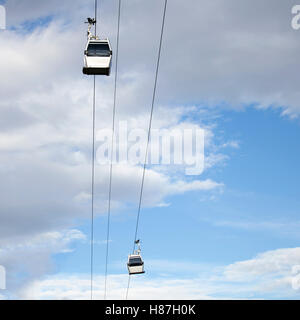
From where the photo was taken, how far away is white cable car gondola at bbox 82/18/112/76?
71.6ft

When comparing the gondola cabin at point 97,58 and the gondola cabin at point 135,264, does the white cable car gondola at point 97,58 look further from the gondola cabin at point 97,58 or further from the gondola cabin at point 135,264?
the gondola cabin at point 135,264

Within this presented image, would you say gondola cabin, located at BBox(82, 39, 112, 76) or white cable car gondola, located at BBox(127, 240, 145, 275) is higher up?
gondola cabin, located at BBox(82, 39, 112, 76)

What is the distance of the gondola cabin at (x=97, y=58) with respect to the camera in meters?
21.8

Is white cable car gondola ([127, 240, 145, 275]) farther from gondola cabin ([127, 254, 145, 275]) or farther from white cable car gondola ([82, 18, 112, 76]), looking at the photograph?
white cable car gondola ([82, 18, 112, 76])

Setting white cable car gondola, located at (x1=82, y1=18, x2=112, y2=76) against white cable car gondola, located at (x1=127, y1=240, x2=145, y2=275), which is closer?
white cable car gondola, located at (x1=82, y1=18, x2=112, y2=76)

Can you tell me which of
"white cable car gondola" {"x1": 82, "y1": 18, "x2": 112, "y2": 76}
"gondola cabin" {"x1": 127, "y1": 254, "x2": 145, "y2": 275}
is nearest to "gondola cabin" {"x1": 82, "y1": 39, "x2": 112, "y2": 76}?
"white cable car gondola" {"x1": 82, "y1": 18, "x2": 112, "y2": 76}

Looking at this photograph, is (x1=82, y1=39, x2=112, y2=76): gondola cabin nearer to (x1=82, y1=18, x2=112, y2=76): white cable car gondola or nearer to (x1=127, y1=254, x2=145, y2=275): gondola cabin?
(x1=82, y1=18, x2=112, y2=76): white cable car gondola

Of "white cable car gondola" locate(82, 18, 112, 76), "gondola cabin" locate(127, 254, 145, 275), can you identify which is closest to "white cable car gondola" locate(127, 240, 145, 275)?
"gondola cabin" locate(127, 254, 145, 275)

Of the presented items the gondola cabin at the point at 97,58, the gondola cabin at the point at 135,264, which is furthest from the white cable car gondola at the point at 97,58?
the gondola cabin at the point at 135,264
